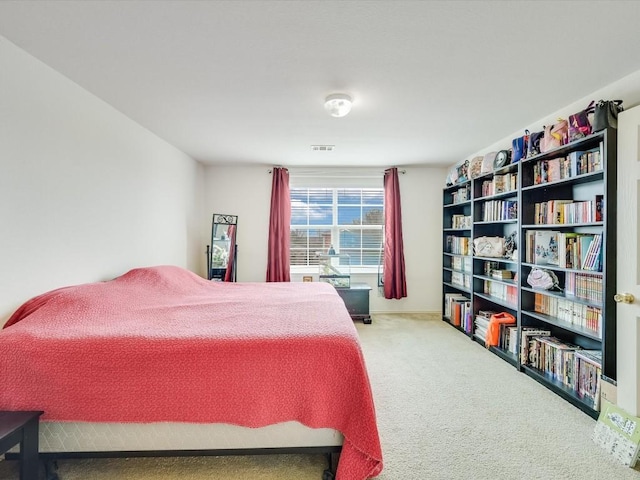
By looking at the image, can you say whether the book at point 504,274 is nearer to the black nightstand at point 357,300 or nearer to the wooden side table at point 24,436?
the black nightstand at point 357,300

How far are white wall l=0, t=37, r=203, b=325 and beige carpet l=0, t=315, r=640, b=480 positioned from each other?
1116 mm

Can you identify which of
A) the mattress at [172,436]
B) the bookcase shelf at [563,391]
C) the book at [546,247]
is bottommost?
the bookcase shelf at [563,391]

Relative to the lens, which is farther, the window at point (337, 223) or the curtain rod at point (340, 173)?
the window at point (337, 223)

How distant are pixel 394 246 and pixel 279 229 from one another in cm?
169

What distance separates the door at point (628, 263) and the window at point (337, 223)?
3.03 m

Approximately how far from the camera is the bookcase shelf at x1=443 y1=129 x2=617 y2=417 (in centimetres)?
195

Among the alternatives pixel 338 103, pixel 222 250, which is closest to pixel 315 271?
pixel 222 250

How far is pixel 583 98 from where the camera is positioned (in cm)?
231

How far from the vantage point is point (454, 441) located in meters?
1.79

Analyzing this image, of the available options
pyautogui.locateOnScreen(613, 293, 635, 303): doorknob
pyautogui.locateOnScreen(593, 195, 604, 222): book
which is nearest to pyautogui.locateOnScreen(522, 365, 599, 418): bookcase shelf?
pyautogui.locateOnScreen(613, 293, 635, 303): doorknob

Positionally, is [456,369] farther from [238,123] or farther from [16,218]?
[16,218]

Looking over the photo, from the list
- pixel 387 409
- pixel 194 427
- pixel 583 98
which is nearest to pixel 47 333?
pixel 194 427

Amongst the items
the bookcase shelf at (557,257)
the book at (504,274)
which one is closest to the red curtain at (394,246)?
the bookcase shelf at (557,257)

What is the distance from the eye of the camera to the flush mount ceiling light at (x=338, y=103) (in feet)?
7.22
